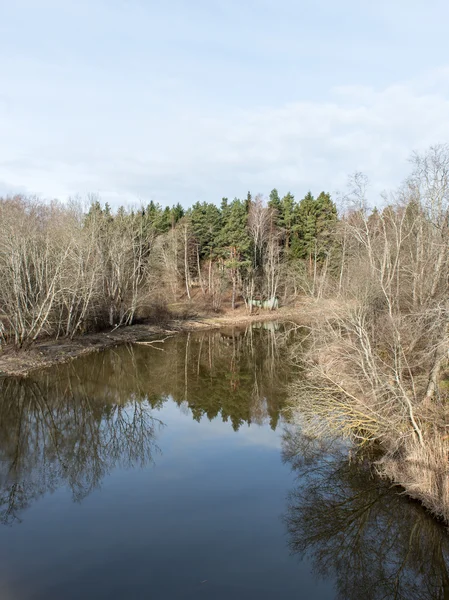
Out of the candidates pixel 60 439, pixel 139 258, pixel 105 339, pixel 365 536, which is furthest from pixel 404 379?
pixel 139 258

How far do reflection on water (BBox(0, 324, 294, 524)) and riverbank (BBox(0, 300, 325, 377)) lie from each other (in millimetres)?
993

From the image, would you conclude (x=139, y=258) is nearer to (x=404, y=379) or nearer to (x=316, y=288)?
(x=316, y=288)

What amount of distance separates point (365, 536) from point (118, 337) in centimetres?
2502

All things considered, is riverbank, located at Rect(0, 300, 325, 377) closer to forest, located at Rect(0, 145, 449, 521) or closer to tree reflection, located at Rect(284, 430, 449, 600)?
forest, located at Rect(0, 145, 449, 521)

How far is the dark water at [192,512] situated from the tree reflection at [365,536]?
26 millimetres

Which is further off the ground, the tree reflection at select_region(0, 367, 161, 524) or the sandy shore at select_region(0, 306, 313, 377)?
the sandy shore at select_region(0, 306, 313, 377)

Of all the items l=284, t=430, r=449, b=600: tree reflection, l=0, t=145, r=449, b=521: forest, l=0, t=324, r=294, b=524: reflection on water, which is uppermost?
l=0, t=145, r=449, b=521: forest

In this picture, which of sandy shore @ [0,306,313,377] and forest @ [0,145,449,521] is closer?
forest @ [0,145,449,521]

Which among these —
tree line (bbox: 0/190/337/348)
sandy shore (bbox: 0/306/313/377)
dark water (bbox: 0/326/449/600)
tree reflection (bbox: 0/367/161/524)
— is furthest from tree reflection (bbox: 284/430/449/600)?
tree line (bbox: 0/190/337/348)

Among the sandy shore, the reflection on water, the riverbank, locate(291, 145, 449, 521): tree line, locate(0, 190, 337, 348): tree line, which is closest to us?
locate(291, 145, 449, 521): tree line

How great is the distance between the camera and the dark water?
7.89 metres

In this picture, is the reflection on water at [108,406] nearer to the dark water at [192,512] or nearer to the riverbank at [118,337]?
the dark water at [192,512]

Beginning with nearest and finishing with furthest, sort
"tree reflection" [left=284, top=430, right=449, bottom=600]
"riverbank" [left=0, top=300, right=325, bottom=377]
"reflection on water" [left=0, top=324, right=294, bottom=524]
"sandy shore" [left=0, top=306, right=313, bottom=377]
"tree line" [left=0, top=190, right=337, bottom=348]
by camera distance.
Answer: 1. "tree reflection" [left=284, top=430, right=449, bottom=600]
2. "reflection on water" [left=0, top=324, right=294, bottom=524]
3. "riverbank" [left=0, top=300, right=325, bottom=377]
4. "sandy shore" [left=0, top=306, right=313, bottom=377]
5. "tree line" [left=0, top=190, right=337, bottom=348]

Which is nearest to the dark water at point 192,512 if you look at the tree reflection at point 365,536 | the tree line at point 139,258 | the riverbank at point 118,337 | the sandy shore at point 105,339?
the tree reflection at point 365,536
